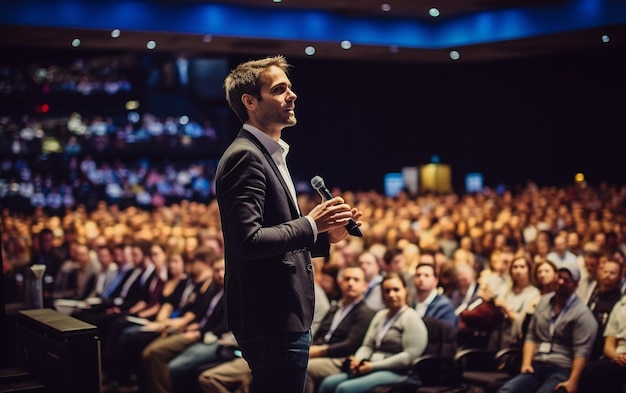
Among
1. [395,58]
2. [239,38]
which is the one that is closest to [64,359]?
[239,38]

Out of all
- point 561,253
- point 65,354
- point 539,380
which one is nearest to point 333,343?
point 539,380

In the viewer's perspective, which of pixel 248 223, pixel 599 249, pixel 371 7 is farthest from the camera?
pixel 371 7

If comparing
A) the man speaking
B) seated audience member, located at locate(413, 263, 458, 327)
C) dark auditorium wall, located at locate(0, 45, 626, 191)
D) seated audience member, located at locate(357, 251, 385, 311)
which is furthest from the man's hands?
dark auditorium wall, located at locate(0, 45, 626, 191)

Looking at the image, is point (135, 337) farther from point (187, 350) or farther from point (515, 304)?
point (515, 304)

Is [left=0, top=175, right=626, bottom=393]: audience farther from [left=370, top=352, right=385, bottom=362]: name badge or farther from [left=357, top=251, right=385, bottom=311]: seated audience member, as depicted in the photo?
[left=370, top=352, right=385, bottom=362]: name badge

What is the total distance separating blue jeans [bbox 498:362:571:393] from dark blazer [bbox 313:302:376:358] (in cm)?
96

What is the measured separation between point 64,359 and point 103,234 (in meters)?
7.65

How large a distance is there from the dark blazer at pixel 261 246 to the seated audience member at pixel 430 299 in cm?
322

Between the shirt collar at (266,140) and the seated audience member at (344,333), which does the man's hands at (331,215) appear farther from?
the seated audience member at (344,333)

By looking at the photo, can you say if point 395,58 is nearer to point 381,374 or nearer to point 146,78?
point 146,78

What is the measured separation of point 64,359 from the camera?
309cm

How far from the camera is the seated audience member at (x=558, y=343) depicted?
4770 millimetres

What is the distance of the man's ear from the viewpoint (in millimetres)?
2297

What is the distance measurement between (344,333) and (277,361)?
3.31 metres
